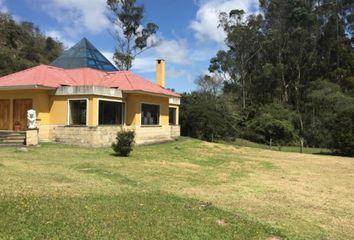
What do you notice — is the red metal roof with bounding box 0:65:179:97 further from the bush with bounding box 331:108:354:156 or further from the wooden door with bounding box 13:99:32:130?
the bush with bounding box 331:108:354:156

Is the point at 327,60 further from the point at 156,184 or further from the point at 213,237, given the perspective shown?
the point at 213,237

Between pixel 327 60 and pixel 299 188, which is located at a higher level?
pixel 327 60

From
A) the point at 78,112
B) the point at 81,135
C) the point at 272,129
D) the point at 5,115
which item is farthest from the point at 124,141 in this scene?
the point at 272,129

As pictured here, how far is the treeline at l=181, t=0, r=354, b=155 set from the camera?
42250 mm

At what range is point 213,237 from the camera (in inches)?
258

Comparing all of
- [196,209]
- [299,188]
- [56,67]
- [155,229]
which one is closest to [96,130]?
[56,67]

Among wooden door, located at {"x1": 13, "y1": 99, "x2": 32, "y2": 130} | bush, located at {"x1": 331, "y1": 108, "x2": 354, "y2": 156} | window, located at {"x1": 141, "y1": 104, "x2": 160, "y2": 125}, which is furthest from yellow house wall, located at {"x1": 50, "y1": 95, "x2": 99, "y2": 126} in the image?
bush, located at {"x1": 331, "y1": 108, "x2": 354, "y2": 156}

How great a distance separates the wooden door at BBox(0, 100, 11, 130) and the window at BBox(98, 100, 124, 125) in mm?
5368

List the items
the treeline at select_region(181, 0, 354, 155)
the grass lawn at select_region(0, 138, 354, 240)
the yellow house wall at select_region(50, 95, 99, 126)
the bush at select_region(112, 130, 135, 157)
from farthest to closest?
the treeline at select_region(181, 0, 354, 155)
the yellow house wall at select_region(50, 95, 99, 126)
the bush at select_region(112, 130, 135, 157)
the grass lawn at select_region(0, 138, 354, 240)

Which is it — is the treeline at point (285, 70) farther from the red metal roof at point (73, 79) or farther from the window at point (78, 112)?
the window at point (78, 112)

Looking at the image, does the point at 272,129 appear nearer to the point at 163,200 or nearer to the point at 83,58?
the point at 83,58

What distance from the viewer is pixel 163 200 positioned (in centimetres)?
895

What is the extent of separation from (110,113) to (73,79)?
3.48m

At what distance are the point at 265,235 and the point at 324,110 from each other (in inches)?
1620
